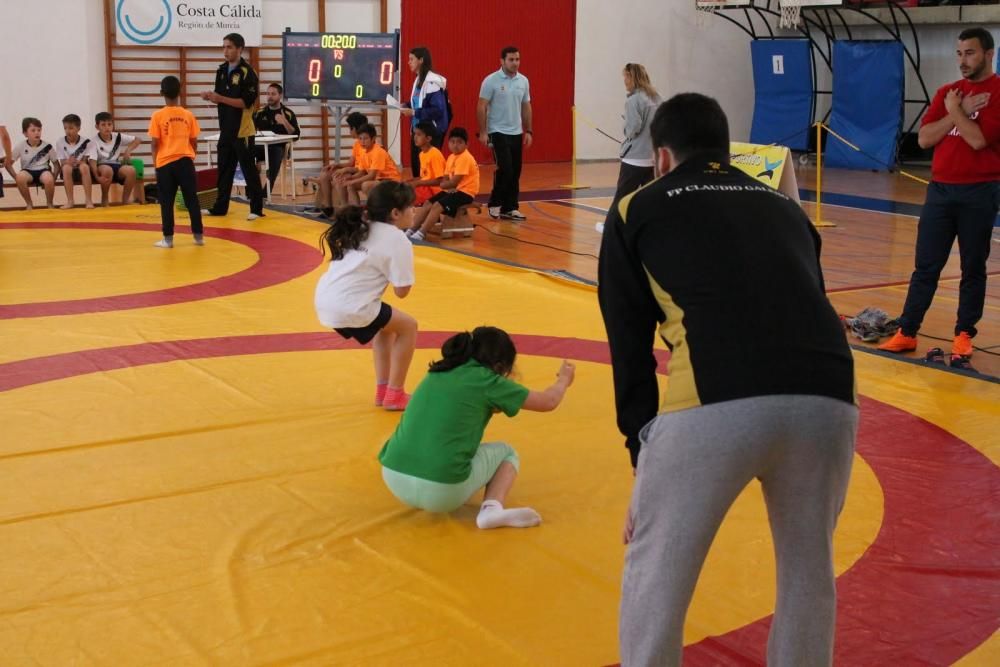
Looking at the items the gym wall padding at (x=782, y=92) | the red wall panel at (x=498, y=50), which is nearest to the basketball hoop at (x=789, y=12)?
the gym wall padding at (x=782, y=92)

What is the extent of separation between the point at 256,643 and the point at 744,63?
65.6 ft

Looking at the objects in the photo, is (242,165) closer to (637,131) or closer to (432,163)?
(432,163)

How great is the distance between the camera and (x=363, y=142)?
1200cm

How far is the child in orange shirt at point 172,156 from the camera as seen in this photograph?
10070 millimetres

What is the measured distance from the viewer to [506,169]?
12.0m

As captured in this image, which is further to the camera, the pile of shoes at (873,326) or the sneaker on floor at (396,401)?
the pile of shoes at (873,326)

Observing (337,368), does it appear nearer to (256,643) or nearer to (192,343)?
(192,343)

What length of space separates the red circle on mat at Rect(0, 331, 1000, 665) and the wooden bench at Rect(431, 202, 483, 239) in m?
5.08

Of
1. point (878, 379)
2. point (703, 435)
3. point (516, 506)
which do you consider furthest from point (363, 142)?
point (703, 435)

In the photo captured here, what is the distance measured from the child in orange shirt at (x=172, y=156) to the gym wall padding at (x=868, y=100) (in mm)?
11764

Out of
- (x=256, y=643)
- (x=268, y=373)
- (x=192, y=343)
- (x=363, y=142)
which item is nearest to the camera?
(x=256, y=643)

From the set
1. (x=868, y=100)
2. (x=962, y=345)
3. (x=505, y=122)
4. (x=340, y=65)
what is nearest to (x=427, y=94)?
(x=505, y=122)

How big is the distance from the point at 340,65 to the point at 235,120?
171cm

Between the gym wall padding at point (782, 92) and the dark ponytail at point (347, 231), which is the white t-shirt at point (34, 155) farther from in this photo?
the gym wall padding at point (782, 92)
